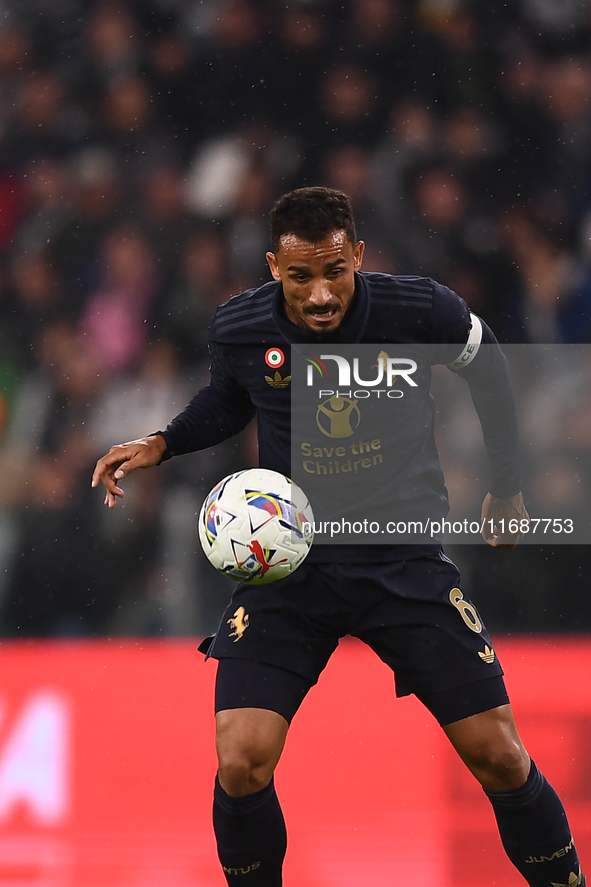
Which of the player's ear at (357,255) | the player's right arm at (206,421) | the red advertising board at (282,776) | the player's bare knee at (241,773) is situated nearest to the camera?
the player's bare knee at (241,773)

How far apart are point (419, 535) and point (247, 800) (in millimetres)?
666

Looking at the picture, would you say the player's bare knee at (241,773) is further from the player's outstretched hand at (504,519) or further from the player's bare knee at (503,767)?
the player's outstretched hand at (504,519)

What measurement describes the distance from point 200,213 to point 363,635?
12.3ft

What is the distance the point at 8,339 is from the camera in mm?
5477

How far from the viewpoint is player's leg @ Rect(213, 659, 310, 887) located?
7.22 ft

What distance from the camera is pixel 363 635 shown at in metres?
2.39

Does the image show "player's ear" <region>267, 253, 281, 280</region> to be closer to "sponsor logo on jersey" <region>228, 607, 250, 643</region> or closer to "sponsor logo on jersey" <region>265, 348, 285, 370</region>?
"sponsor logo on jersey" <region>265, 348, 285, 370</region>

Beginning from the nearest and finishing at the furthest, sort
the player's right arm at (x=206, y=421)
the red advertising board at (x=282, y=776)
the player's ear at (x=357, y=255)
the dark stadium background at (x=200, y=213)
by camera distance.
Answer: the player's ear at (x=357, y=255), the player's right arm at (x=206, y=421), the red advertising board at (x=282, y=776), the dark stadium background at (x=200, y=213)

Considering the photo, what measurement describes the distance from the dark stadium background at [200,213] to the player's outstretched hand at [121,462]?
2375 mm

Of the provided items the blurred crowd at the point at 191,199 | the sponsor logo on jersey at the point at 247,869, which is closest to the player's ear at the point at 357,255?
the sponsor logo on jersey at the point at 247,869

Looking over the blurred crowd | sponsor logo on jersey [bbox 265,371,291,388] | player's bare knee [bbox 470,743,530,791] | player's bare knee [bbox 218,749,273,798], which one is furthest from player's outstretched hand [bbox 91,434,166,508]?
the blurred crowd

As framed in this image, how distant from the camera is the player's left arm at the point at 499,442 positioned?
8.36 feet

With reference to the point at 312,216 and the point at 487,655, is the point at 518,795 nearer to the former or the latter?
the point at 487,655

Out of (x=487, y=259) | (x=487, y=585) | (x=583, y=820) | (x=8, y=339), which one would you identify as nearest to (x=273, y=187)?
(x=487, y=259)
